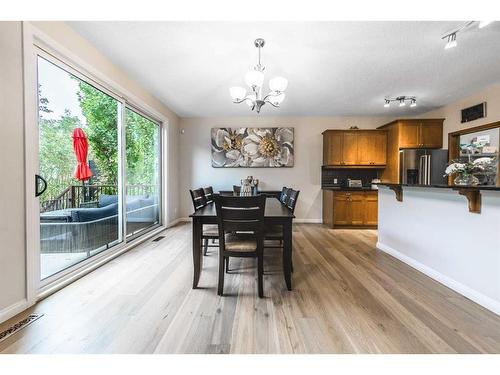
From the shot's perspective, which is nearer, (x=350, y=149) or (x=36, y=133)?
(x=36, y=133)

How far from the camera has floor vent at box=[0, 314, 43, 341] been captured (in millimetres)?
1486

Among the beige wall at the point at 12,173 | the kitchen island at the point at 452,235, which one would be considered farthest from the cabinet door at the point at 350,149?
the beige wall at the point at 12,173

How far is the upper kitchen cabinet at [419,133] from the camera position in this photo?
183 inches

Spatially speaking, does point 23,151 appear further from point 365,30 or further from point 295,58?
point 365,30

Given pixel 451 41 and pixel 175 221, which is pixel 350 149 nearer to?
pixel 451 41

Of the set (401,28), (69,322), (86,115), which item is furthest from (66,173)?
(401,28)

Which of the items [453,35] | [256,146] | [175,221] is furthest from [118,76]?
[453,35]

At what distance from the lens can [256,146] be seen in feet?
17.6

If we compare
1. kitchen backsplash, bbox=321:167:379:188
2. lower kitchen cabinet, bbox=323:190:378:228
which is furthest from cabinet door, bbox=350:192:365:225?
kitchen backsplash, bbox=321:167:379:188

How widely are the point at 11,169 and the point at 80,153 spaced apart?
88 centimetres

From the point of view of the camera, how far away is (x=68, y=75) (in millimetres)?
2379

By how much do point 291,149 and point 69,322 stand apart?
4835 millimetres

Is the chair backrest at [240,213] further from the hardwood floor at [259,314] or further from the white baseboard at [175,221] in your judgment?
the white baseboard at [175,221]

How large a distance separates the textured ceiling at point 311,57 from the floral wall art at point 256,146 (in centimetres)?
122
